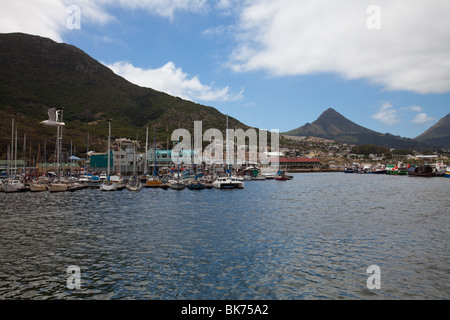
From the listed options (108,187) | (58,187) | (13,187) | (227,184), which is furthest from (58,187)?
(227,184)

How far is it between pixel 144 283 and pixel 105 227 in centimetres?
1690

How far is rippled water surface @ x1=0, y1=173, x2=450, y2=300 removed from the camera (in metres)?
15.4

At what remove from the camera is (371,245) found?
939 inches

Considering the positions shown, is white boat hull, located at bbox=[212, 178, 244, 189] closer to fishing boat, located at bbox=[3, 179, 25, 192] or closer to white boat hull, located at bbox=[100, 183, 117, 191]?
white boat hull, located at bbox=[100, 183, 117, 191]

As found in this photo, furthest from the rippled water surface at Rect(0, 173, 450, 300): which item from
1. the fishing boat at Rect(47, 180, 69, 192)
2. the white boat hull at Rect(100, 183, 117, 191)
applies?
the white boat hull at Rect(100, 183, 117, 191)

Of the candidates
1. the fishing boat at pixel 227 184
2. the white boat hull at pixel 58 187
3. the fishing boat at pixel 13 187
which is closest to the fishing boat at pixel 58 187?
the white boat hull at pixel 58 187

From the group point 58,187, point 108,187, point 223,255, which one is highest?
point 58,187

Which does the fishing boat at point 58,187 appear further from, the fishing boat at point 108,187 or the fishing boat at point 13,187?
the fishing boat at point 108,187

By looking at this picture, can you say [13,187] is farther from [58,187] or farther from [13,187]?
[58,187]

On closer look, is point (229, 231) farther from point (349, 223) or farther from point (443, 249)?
point (443, 249)

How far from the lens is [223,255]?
2116 cm

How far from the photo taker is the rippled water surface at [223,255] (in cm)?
1541

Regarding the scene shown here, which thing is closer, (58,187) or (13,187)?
(13,187)
